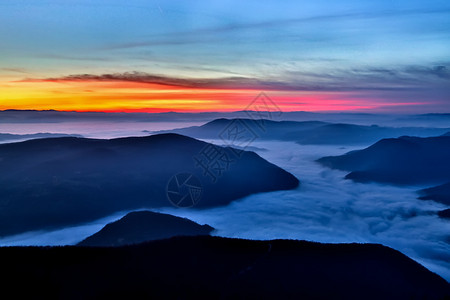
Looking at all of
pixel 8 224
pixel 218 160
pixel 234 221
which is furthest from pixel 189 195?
pixel 8 224

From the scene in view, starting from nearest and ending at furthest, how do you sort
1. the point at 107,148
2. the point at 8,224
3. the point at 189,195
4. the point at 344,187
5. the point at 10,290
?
the point at 10,290 → the point at 8,224 → the point at 189,195 → the point at 107,148 → the point at 344,187

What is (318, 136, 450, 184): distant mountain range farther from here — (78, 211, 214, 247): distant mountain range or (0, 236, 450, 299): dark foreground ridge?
(78, 211, 214, 247): distant mountain range

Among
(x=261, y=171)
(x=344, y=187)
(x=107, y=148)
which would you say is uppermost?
(x=107, y=148)

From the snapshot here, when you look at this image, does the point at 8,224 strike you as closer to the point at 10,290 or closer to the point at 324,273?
the point at 10,290

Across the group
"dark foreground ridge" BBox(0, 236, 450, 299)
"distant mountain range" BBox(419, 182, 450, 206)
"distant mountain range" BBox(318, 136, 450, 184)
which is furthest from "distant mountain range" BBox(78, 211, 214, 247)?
"distant mountain range" BBox(318, 136, 450, 184)

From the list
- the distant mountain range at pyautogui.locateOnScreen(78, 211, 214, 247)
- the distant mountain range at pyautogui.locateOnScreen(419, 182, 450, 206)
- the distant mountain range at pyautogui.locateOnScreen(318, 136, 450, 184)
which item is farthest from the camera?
the distant mountain range at pyautogui.locateOnScreen(318, 136, 450, 184)

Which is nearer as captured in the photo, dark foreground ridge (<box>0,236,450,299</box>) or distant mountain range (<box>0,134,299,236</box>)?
Result: dark foreground ridge (<box>0,236,450,299</box>)
